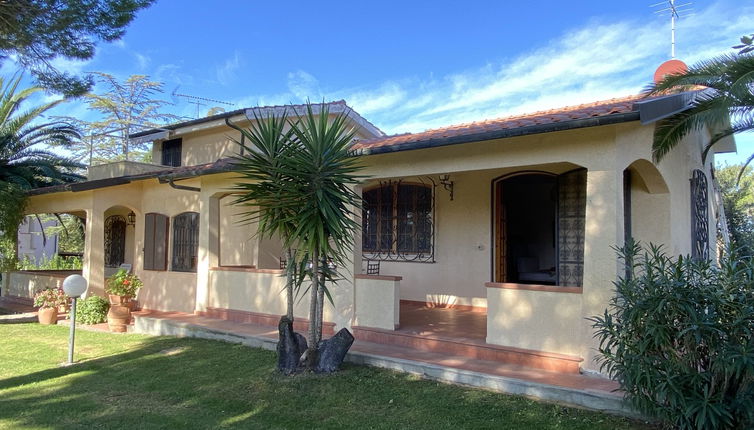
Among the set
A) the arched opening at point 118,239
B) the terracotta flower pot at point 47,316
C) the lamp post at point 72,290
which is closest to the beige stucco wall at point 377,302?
the lamp post at point 72,290

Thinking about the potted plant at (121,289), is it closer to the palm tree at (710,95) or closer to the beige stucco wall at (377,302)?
the beige stucco wall at (377,302)

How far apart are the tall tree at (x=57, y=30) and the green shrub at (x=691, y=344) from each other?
28.6ft

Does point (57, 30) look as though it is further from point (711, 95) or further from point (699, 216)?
point (699, 216)

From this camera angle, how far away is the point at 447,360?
6.75 meters

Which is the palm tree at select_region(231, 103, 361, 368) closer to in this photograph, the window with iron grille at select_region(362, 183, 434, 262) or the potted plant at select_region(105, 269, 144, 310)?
the window with iron grille at select_region(362, 183, 434, 262)

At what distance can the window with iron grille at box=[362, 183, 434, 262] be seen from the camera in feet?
35.7

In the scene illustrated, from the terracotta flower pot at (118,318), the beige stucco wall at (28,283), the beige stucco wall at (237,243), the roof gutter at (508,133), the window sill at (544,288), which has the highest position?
the roof gutter at (508,133)

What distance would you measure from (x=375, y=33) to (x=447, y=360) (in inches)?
666

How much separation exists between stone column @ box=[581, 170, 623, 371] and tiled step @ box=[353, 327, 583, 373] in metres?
0.30

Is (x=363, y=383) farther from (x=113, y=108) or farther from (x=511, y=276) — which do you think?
(x=113, y=108)

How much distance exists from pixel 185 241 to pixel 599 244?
9.76 meters

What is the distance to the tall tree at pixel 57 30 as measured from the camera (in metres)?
7.78

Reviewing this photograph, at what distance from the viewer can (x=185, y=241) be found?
12.2 m

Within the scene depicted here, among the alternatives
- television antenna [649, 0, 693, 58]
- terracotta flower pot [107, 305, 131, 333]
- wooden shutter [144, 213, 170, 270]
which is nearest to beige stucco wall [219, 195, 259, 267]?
wooden shutter [144, 213, 170, 270]
